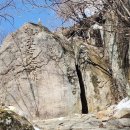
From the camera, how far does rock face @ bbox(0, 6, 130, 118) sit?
41.3 feet

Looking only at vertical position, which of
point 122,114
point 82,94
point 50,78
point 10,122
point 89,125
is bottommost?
point 89,125

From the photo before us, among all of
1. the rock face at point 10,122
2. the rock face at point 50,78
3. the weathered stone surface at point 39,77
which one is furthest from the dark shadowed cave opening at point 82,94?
the rock face at point 10,122

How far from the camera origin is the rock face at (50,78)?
41.3 ft

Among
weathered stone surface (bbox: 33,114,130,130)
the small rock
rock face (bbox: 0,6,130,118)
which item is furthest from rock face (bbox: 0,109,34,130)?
rock face (bbox: 0,6,130,118)

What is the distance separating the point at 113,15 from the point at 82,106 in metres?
3.48

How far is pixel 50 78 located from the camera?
12648 millimetres

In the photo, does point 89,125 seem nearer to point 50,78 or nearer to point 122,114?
point 122,114

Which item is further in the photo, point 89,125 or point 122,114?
point 122,114

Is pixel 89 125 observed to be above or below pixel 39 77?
below

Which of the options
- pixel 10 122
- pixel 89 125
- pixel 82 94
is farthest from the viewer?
pixel 82 94

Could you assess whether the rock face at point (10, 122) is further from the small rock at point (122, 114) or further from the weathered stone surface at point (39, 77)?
the weathered stone surface at point (39, 77)

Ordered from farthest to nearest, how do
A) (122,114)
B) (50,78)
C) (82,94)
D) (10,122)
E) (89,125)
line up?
(82,94) < (50,78) < (122,114) < (89,125) < (10,122)

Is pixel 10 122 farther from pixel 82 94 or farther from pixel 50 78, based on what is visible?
pixel 82 94

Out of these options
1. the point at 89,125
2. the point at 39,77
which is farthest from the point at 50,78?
the point at 89,125
